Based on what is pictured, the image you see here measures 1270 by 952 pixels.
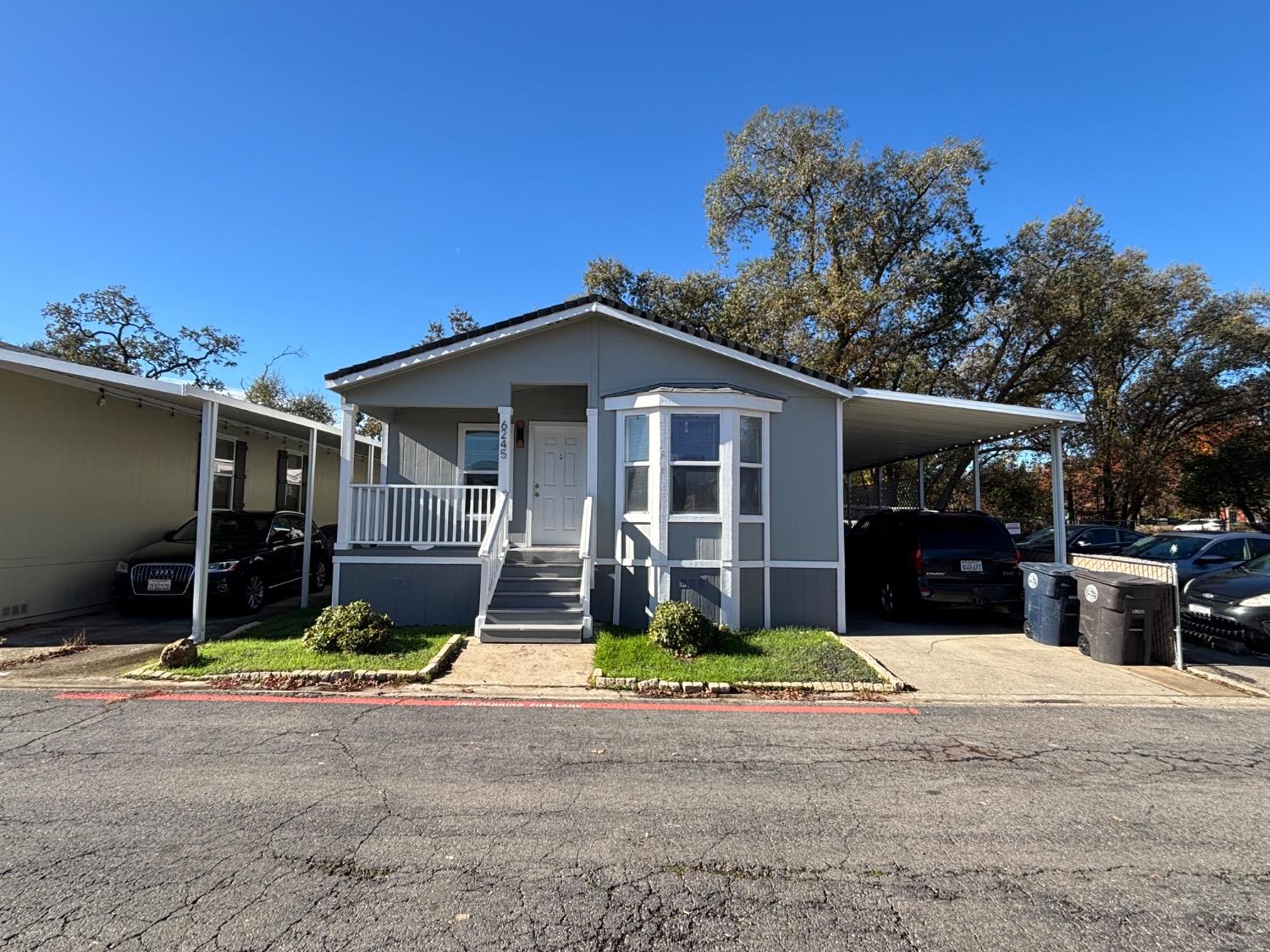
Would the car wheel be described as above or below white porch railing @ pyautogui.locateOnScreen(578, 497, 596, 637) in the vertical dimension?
below

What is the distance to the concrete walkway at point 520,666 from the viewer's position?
21.2 feet

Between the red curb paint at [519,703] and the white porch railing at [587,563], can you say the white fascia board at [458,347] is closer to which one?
the white porch railing at [587,563]

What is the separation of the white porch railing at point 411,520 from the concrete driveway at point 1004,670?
18.2 feet

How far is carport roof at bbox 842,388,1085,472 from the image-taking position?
29.8 ft

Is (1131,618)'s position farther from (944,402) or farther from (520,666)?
(520,666)

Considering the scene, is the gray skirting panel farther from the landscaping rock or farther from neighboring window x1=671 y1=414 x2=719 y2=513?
neighboring window x1=671 y1=414 x2=719 y2=513

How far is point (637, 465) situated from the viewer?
889 centimetres

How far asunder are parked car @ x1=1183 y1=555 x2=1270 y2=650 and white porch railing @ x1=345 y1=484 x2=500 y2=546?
32.7 ft

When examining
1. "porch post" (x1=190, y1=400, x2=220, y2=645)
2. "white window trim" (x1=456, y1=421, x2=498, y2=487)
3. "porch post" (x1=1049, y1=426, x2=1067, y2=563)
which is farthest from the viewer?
"white window trim" (x1=456, y1=421, x2=498, y2=487)

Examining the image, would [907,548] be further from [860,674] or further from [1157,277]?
[1157,277]

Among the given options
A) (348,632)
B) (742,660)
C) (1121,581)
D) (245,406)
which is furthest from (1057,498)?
(245,406)

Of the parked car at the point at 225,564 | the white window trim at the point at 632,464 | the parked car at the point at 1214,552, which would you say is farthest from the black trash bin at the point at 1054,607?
the parked car at the point at 225,564

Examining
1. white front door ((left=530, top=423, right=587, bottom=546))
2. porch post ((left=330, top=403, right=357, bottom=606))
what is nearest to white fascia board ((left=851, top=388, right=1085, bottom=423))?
white front door ((left=530, top=423, right=587, bottom=546))

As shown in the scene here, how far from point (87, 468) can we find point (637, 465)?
8.85 metres
